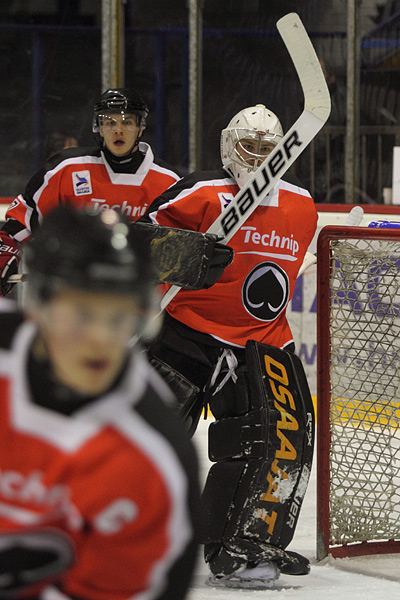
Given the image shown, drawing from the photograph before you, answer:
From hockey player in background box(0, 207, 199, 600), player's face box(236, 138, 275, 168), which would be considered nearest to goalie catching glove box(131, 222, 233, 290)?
player's face box(236, 138, 275, 168)

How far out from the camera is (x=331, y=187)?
512 centimetres

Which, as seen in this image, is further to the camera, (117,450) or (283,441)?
(283,441)

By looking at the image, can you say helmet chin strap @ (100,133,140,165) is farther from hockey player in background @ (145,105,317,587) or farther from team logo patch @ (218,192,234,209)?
team logo patch @ (218,192,234,209)

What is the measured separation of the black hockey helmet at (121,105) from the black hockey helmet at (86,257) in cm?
207

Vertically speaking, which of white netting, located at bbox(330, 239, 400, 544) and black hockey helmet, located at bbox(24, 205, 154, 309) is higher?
black hockey helmet, located at bbox(24, 205, 154, 309)

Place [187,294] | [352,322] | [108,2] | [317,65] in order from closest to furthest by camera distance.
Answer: [317,65], [187,294], [352,322], [108,2]

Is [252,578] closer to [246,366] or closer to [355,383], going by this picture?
[246,366]

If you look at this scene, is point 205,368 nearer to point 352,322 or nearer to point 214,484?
point 214,484

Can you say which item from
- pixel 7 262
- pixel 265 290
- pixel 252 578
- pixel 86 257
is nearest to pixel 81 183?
pixel 7 262

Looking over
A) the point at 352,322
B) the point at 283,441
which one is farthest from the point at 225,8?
the point at 283,441

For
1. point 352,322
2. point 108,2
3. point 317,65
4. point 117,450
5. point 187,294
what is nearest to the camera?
point 117,450

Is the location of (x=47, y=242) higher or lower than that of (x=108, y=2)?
lower

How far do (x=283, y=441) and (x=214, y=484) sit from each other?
0.61 ft

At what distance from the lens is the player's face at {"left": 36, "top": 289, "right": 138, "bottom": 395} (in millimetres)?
819
